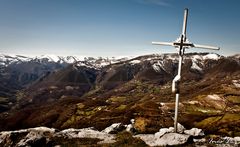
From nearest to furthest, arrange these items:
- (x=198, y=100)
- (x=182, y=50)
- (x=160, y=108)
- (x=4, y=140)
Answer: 1. (x=182, y=50)
2. (x=4, y=140)
3. (x=160, y=108)
4. (x=198, y=100)

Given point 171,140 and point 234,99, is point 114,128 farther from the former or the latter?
point 234,99

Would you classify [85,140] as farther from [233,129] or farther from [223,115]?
[223,115]

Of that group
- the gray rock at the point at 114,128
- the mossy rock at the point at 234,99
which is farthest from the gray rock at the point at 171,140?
the mossy rock at the point at 234,99

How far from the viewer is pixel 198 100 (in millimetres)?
190875

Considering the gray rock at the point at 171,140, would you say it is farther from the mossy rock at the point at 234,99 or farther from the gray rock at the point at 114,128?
the mossy rock at the point at 234,99

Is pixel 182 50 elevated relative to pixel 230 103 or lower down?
elevated

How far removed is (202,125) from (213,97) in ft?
244

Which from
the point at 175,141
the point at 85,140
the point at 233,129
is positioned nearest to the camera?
the point at 175,141

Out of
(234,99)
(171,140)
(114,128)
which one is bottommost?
(234,99)

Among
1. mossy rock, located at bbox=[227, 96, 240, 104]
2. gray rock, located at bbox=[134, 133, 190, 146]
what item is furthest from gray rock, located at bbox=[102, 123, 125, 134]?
mossy rock, located at bbox=[227, 96, 240, 104]

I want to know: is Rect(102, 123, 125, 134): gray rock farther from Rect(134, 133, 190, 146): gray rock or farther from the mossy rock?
the mossy rock

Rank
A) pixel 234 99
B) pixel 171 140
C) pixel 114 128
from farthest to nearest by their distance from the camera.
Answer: pixel 234 99, pixel 114 128, pixel 171 140

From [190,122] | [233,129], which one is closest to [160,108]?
[190,122]

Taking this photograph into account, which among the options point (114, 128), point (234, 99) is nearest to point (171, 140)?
point (114, 128)
